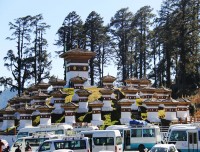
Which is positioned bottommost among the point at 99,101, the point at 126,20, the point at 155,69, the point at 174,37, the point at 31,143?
the point at 31,143

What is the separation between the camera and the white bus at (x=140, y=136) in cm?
3366

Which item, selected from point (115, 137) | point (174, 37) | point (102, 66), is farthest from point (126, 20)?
point (115, 137)

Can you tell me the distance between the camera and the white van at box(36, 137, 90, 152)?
1059 inches

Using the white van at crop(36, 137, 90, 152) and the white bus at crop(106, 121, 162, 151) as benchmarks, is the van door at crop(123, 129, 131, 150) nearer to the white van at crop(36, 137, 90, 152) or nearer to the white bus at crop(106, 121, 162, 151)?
the white bus at crop(106, 121, 162, 151)

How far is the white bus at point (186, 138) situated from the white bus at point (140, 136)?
3.31m

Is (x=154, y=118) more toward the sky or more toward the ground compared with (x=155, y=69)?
more toward the ground

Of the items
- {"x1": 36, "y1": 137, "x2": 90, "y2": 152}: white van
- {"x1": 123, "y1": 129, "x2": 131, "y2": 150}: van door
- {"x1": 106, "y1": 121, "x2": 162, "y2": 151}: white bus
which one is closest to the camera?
{"x1": 36, "y1": 137, "x2": 90, "y2": 152}: white van

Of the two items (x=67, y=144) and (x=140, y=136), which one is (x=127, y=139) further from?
(x=67, y=144)

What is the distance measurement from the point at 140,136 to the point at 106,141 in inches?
199

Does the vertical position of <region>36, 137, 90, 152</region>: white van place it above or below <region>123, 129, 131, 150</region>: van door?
above

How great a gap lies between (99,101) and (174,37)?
2387 centimetres

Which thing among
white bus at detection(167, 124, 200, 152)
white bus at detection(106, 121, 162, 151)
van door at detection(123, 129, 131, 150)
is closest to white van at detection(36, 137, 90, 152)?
white bus at detection(167, 124, 200, 152)

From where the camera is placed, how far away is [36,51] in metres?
70.6

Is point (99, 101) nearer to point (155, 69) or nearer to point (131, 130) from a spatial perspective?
point (131, 130)
